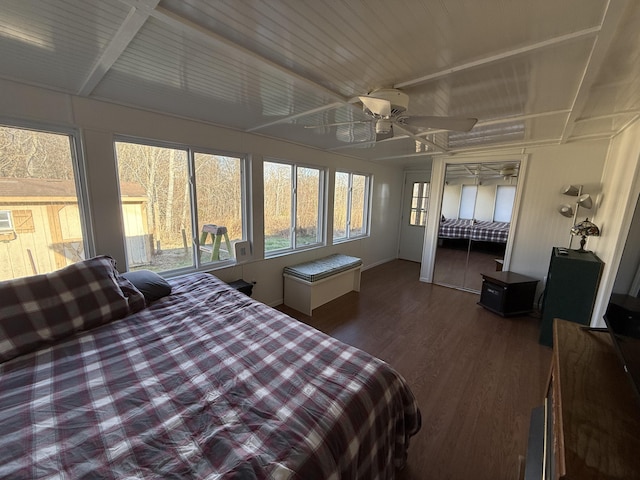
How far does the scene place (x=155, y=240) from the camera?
244 centimetres

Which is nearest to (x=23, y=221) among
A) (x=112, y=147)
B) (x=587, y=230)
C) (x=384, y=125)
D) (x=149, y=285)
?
(x=112, y=147)

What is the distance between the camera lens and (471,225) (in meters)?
4.20

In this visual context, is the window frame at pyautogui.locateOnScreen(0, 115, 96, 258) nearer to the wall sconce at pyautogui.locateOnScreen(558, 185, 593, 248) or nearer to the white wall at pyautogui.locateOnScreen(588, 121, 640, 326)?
the white wall at pyautogui.locateOnScreen(588, 121, 640, 326)

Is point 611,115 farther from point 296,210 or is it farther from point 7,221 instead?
point 7,221

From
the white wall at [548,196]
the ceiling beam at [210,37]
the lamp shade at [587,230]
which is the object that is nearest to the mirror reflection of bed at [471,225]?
the white wall at [548,196]

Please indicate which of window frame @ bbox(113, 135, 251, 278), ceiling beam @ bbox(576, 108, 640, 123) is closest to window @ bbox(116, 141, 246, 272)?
window frame @ bbox(113, 135, 251, 278)

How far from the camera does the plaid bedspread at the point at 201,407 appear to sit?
0.81 meters

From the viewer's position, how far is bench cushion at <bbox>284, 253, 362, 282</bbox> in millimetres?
3240

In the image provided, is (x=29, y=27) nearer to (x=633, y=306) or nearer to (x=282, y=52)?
(x=282, y=52)

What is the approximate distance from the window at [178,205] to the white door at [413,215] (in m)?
4.03

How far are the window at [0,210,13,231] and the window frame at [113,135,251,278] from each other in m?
0.62

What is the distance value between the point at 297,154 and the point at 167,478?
3314 mm

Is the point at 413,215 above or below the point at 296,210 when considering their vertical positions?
below

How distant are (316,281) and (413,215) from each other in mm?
3504
